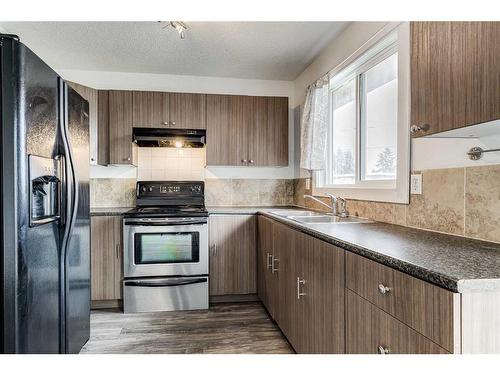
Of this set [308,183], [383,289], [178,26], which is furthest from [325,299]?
[178,26]

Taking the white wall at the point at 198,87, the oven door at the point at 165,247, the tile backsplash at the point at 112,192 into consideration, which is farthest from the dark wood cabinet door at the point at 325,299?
the tile backsplash at the point at 112,192

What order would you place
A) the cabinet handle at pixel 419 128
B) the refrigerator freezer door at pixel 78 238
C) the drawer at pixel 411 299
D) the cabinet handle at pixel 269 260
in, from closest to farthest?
1. the drawer at pixel 411 299
2. the cabinet handle at pixel 419 128
3. the refrigerator freezer door at pixel 78 238
4. the cabinet handle at pixel 269 260

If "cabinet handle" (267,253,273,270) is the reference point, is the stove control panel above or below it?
above

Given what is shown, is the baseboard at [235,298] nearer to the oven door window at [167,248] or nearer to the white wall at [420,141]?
the oven door window at [167,248]

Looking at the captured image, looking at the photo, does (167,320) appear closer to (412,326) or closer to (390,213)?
(390,213)

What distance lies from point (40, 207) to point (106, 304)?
1819mm

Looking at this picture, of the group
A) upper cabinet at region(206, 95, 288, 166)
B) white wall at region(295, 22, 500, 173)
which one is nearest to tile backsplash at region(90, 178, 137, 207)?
upper cabinet at region(206, 95, 288, 166)

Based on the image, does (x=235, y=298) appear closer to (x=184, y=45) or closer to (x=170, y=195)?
(x=170, y=195)

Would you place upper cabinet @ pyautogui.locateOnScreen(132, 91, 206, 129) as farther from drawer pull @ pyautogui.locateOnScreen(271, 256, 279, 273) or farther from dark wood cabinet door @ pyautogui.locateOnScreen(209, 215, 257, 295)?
drawer pull @ pyautogui.locateOnScreen(271, 256, 279, 273)

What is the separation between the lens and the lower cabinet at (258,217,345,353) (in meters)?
1.50

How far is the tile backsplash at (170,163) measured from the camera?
361 cm

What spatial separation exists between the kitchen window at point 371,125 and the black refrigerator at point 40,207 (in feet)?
6.17

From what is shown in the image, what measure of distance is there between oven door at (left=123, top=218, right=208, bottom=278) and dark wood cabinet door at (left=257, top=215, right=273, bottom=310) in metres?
0.50

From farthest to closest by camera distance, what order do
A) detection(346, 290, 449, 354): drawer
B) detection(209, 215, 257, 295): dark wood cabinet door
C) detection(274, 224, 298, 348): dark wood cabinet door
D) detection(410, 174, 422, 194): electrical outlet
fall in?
detection(209, 215, 257, 295): dark wood cabinet door < detection(274, 224, 298, 348): dark wood cabinet door < detection(410, 174, 422, 194): electrical outlet < detection(346, 290, 449, 354): drawer
